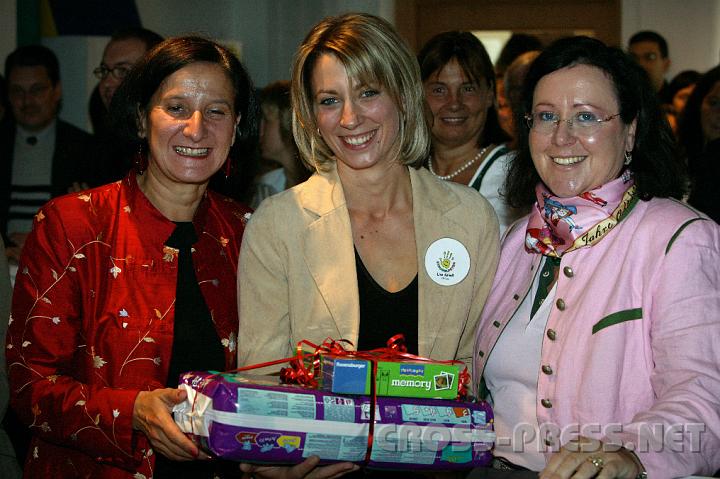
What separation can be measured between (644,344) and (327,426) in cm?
83

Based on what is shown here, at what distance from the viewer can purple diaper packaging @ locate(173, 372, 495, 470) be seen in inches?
85.6

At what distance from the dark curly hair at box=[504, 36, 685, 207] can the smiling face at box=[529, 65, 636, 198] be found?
21mm

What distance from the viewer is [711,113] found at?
17.6ft

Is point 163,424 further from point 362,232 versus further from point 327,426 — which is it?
point 362,232

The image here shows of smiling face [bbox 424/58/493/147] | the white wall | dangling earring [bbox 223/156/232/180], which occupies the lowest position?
dangling earring [bbox 223/156/232/180]

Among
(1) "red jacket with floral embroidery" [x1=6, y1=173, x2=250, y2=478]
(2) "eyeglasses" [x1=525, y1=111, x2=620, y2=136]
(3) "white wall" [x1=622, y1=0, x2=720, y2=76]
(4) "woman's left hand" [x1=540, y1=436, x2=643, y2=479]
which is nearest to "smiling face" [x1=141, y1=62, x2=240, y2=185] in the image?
(1) "red jacket with floral embroidery" [x1=6, y1=173, x2=250, y2=478]

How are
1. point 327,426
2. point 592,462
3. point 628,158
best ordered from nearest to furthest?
point 592,462 < point 327,426 < point 628,158

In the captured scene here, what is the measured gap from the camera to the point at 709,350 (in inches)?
87.7

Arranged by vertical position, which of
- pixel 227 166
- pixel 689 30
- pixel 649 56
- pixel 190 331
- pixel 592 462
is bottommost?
pixel 592 462

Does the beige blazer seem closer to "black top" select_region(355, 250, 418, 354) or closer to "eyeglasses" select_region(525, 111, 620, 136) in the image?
"black top" select_region(355, 250, 418, 354)

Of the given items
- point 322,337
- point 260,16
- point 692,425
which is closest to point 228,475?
point 322,337

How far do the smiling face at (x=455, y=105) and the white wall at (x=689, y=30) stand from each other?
4.28m

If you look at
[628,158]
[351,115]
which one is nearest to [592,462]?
[628,158]

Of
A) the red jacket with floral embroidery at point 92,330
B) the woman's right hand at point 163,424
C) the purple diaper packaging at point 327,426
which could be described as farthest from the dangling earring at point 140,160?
the purple diaper packaging at point 327,426
